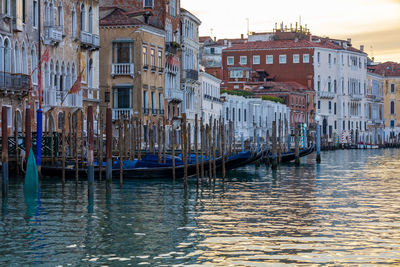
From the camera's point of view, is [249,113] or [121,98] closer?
[121,98]

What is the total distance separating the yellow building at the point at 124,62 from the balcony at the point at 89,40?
17.0ft

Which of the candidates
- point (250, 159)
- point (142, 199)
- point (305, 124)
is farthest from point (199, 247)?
point (305, 124)

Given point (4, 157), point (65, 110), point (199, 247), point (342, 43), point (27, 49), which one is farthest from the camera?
point (342, 43)

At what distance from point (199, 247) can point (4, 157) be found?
7692 millimetres

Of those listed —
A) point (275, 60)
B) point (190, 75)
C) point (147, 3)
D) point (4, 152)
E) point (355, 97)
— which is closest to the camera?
point (4, 152)

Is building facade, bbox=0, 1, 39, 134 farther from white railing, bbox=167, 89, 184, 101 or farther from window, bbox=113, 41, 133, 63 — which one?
white railing, bbox=167, 89, 184, 101

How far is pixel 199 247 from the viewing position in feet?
43.9

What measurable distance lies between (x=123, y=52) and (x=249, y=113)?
23977 mm

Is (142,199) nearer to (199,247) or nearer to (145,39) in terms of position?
(199,247)

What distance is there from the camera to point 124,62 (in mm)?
43031

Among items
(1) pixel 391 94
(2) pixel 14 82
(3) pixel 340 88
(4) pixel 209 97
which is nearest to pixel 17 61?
(2) pixel 14 82

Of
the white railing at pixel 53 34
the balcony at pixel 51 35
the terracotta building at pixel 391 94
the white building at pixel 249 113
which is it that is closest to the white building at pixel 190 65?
the white building at pixel 249 113

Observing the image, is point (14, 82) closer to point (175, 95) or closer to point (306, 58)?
point (175, 95)

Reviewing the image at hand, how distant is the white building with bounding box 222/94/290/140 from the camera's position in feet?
203
